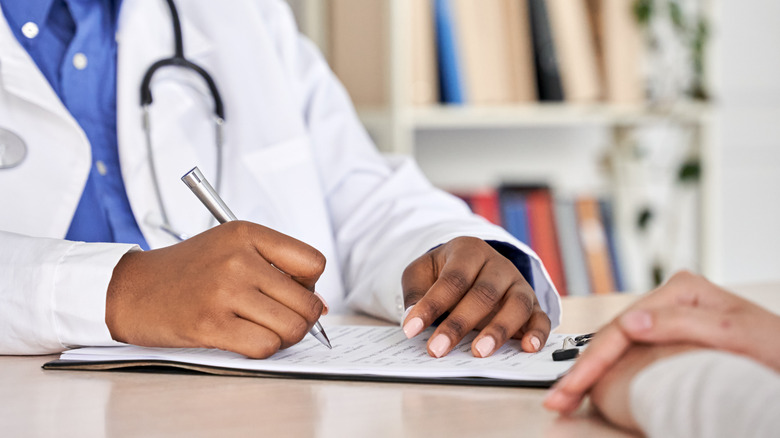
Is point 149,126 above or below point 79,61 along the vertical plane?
below

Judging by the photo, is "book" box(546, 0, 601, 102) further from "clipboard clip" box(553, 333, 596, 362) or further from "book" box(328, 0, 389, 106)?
"clipboard clip" box(553, 333, 596, 362)

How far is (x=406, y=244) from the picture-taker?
100 centimetres

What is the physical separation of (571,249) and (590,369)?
1471 mm

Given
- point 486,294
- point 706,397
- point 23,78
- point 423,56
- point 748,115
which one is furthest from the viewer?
point 748,115

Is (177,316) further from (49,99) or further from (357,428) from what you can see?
(49,99)

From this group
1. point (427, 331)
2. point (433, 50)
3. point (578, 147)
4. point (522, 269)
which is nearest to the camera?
point (427, 331)

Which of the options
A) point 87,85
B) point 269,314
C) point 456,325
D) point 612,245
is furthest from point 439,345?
point 612,245

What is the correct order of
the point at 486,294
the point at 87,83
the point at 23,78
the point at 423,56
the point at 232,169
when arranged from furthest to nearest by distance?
the point at 423,56 → the point at 232,169 → the point at 87,83 → the point at 23,78 → the point at 486,294

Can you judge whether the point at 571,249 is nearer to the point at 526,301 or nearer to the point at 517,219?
the point at 517,219

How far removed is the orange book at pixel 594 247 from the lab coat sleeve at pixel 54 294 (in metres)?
1.41

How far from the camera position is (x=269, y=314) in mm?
625

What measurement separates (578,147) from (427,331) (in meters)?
1.72

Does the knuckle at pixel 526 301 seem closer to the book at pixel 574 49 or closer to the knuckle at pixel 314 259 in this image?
the knuckle at pixel 314 259

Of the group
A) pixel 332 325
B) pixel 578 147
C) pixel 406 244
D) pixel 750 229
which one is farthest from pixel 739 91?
pixel 332 325
